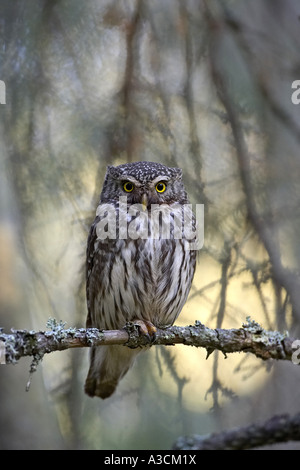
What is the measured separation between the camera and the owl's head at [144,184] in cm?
322

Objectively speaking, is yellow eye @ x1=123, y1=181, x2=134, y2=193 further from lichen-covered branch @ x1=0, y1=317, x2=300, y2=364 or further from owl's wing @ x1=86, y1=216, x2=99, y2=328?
lichen-covered branch @ x1=0, y1=317, x2=300, y2=364

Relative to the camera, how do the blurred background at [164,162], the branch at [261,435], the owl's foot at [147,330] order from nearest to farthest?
the branch at [261,435] < the owl's foot at [147,330] < the blurred background at [164,162]

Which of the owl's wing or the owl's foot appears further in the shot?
the owl's wing

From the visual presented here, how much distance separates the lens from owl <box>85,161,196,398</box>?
3223 mm

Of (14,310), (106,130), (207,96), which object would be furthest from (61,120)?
(14,310)

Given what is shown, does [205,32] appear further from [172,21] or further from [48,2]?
[48,2]

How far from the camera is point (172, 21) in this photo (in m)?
3.93

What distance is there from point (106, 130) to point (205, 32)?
0.97 meters

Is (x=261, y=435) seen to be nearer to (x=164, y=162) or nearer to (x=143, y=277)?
(x=143, y=277)

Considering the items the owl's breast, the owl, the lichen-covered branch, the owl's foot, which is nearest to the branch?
the lichen-covered branch

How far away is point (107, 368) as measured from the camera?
366 centimetres

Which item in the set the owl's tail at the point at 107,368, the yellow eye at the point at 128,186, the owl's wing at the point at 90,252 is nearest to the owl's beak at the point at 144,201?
the yellow eye at the point at 128,186

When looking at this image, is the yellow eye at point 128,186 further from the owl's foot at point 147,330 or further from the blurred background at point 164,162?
the owl's foot at point 147,330

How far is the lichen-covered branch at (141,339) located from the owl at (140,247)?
1.41 ft
